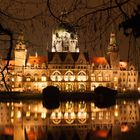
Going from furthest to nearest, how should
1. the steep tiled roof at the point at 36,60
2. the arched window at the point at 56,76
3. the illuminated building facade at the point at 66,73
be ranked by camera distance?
the steep tiled roof at the point at 36,60
the arched window at the point at 56,76
the illuminated building facade at the point at 66,73

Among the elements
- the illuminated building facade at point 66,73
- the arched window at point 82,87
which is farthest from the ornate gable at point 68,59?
the arched window at point 82,87

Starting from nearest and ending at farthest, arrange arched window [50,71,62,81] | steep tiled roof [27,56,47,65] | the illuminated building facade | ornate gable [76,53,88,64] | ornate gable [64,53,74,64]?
the illuminated building facade, ornate gable [64,53,74,64], arched window [50,71,62,81], ornate gable [76,53,88,64], steep tiled roof [27,56,47,65]

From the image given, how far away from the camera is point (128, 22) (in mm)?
3152

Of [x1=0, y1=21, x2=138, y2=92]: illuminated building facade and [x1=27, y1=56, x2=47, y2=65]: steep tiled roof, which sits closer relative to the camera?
[x1=0, y1=21, x2=138, y2=92]: illuminated building facade

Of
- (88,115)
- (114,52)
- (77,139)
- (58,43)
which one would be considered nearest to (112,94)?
(114,52)

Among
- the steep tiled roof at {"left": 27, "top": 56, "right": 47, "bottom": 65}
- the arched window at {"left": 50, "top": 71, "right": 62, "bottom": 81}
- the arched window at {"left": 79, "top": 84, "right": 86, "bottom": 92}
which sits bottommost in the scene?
the arched window at {"left": 79, "top": 84, "right": 86, "bottom": 92}

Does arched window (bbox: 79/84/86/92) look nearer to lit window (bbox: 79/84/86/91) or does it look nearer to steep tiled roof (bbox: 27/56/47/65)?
lit window (bbox: 79/84/86/91)

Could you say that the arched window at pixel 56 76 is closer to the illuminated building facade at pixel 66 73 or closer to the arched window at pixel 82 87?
the illuminated building facade at pixel 66 73

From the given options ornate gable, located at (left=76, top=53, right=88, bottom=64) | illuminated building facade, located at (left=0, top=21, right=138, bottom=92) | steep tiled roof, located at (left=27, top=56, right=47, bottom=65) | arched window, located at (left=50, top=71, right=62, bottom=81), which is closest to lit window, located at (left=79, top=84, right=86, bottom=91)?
illuminated building facade, located at (left=0, top=21, right=138, bottom=92)

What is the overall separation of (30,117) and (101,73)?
4294cm

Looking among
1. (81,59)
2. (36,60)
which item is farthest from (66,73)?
A: (36,60)

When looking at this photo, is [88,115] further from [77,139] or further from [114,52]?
[114,52]

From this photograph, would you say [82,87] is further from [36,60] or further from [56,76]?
[36,60]

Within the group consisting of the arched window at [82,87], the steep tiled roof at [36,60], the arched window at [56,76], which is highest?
the steep tiled roof at [36,60]
